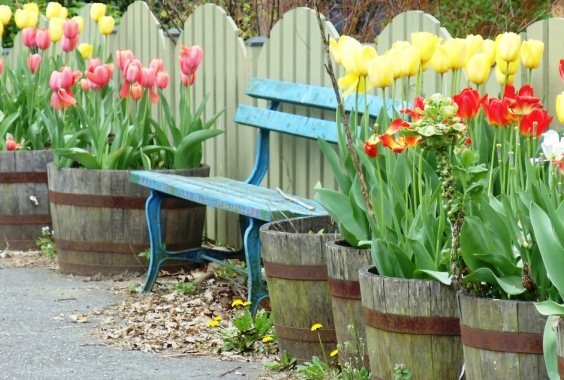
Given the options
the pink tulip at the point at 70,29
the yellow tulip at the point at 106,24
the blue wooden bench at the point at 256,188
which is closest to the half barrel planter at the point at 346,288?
the blue wooden bench at the point at 256,188

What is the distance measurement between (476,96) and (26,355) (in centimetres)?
232

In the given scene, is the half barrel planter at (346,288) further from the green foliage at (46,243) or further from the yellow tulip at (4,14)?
the yellow tulip at (4,14)

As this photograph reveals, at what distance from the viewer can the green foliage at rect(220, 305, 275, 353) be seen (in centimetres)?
520

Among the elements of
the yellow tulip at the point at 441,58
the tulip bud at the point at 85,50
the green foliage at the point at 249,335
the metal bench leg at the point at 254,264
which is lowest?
the green foliage at the point at 249,335

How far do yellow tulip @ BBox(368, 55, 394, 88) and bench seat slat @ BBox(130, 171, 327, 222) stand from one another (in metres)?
1.11

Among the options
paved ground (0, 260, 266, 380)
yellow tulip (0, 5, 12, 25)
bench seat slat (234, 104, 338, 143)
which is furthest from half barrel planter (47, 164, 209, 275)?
yellow tulip (0, 5, 12, 25)

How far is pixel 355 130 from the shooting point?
15.3ft

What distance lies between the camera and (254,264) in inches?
215

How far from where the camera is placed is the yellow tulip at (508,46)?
4.15m

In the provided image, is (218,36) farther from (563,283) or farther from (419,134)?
(563,283)

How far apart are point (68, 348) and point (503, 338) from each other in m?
2.41

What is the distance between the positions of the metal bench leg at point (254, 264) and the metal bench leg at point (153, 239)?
3.44 ft

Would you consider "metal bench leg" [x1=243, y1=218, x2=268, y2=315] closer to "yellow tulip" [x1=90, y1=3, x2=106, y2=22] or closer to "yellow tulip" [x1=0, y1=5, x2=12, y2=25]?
"yellow tulip" [x1=90, y1=3, x2=106, y2=22]

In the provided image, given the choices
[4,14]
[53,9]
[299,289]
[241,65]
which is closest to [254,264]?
[299,289]
